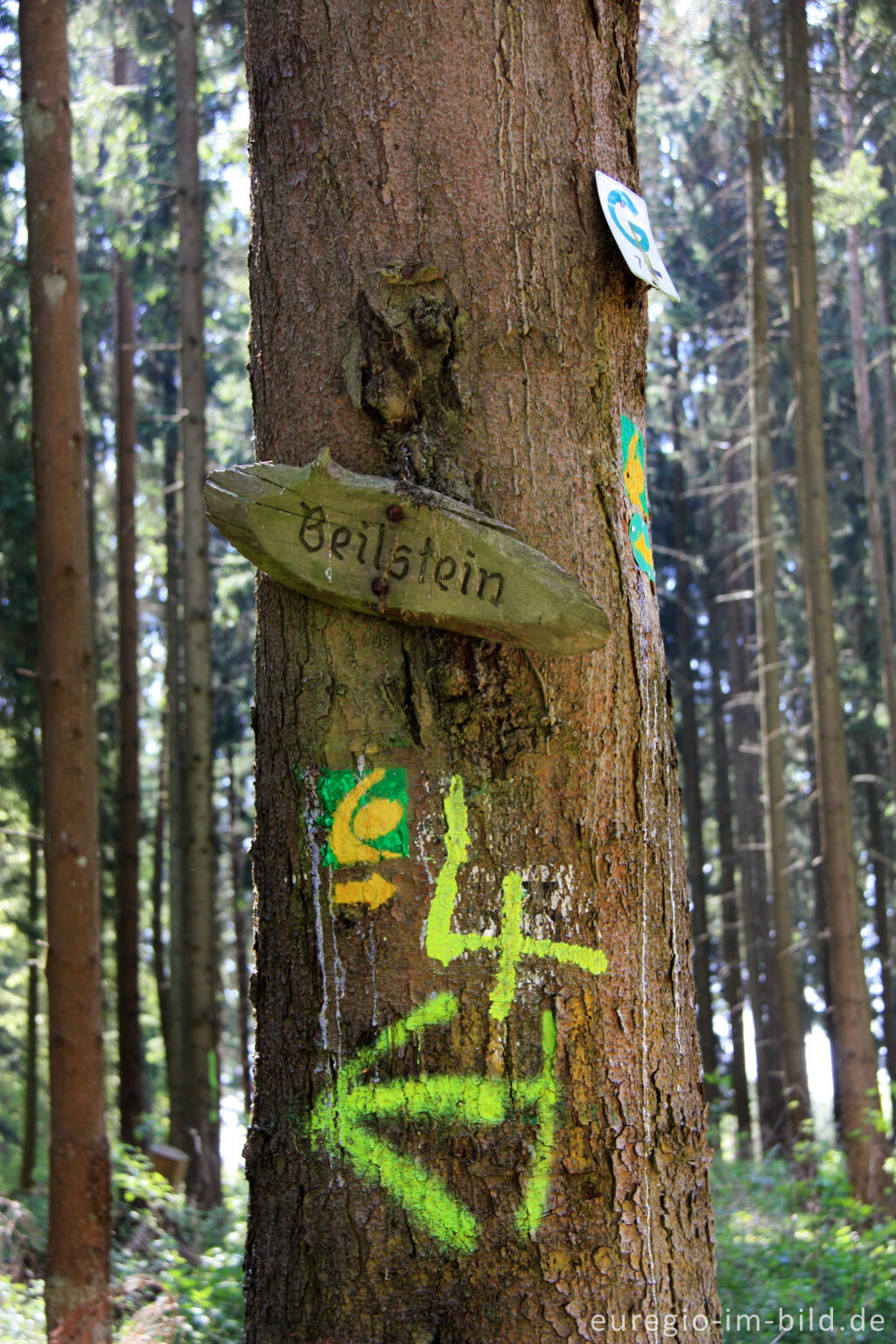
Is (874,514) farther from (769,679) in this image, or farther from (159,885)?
(159,885)

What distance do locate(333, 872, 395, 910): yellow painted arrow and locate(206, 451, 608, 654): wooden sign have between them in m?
0.36

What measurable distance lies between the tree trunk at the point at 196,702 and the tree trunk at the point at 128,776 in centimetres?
299

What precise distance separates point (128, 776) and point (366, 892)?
11012mm

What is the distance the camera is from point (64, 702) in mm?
5457

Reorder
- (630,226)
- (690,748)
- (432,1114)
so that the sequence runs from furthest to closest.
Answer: (690,748)
(630,226)
(432,1114)

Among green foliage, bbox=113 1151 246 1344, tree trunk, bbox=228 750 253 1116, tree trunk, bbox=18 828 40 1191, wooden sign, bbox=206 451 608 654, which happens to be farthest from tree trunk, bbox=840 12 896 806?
wooden sign, bbox=206 451 608 654

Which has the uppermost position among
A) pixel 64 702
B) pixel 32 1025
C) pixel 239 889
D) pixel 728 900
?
pixel 64 702

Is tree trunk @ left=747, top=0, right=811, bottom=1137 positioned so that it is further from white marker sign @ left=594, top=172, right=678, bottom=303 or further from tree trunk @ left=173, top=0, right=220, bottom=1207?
white marker sign @ left=594, top=172, right=678, bottom=303

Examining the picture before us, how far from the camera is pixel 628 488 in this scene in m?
1.76

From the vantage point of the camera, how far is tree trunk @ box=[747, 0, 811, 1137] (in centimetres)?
1119

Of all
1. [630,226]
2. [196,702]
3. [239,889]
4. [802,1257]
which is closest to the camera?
[630,226]

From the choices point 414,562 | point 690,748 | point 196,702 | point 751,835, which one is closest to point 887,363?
point 690,748

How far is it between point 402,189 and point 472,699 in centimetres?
75

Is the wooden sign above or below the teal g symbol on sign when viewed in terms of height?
below
